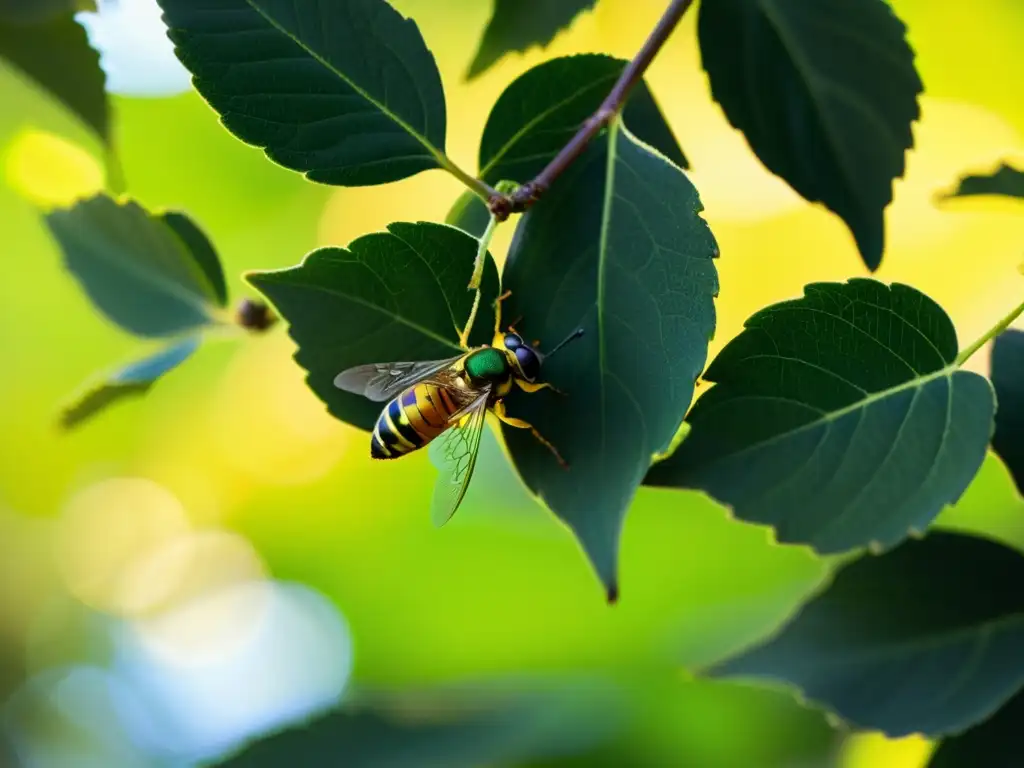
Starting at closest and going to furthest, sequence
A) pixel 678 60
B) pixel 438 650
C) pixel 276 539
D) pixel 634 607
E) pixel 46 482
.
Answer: pixel 678 60
pixel 634 607
pixel 438 650
pixel 276 539
pixel 46 482

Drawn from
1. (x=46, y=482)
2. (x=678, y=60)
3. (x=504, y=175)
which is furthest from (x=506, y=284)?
(x=46, y=482)

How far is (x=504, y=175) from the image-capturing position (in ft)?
1.43

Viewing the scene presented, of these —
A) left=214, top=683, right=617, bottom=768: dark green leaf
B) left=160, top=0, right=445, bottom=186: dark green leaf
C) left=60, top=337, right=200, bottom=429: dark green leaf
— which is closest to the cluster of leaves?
left=160, top=0, right=445, bottom=186: dark green leaf

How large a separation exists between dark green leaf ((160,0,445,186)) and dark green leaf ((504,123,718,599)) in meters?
0.07

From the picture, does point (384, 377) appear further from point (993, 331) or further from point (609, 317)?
point (993, 331)

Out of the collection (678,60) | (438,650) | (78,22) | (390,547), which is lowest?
(438,650)

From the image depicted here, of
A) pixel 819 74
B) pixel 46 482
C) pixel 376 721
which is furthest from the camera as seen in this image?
pixel 46 482

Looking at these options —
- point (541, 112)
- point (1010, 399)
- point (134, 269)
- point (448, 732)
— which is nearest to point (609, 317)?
point (541, 112)

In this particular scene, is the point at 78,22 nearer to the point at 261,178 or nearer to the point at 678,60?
the point at 678,60

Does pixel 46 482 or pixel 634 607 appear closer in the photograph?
pixel 634 607

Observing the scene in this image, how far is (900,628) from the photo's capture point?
506 millimetres

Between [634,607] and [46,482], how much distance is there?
1406 mm

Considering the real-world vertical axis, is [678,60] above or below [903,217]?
above

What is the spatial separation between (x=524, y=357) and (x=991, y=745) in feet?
1.06
